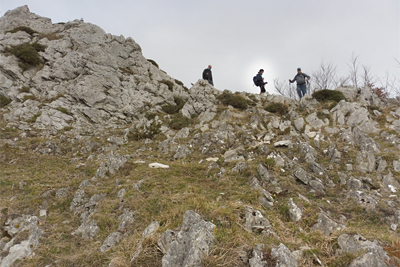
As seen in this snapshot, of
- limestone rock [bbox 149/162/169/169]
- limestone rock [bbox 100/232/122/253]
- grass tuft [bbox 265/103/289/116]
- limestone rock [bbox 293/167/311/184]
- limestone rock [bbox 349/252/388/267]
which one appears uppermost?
grass tuft [bbox 265/103/289/116]

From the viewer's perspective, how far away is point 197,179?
1054 centimetres

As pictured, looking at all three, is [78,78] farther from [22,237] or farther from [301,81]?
[301,81]

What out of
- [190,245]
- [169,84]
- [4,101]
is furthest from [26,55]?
[190,245]

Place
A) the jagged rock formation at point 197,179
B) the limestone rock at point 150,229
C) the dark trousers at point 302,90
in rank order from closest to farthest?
1. the jagged rock formation at point 197,179
2. the limestone rock at point 150,229
3. the dark trousers at point 302,90

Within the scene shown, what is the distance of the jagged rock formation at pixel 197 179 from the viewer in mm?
5824

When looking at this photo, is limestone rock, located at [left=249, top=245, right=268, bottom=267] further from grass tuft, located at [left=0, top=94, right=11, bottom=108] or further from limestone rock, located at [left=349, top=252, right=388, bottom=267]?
grass tuft, located at [left=0, top=94, right=11, bottom=108]

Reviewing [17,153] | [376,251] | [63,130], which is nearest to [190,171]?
[376,251]

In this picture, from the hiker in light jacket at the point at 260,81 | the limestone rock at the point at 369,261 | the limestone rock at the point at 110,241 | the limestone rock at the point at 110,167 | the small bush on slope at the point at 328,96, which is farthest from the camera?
the hiker in light jacket at the point at 260,81

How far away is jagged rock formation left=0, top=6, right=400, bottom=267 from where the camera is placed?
5824 millimetres

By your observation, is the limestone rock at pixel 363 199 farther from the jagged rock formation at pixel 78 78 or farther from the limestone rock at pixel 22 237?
the jagged rock formation at pixel 78 78

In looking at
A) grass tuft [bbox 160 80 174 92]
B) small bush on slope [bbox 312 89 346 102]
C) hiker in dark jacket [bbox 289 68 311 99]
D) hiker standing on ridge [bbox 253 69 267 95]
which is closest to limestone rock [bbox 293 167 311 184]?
small bush on slope [bbox 312 89 346 102]

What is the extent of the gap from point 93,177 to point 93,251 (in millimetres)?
5900

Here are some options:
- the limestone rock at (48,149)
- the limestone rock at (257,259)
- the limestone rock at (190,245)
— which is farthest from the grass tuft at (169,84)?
the limestone rock at (257,259)

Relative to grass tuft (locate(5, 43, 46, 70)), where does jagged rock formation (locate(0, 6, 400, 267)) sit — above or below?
below
